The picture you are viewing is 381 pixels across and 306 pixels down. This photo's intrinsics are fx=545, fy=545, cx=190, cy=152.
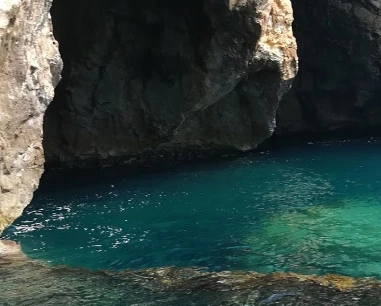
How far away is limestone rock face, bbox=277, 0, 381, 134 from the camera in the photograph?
2995 cm

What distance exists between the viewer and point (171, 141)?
26688 mm

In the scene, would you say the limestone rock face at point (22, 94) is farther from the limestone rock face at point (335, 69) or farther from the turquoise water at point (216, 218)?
the limestone rock face at point (335, 69)

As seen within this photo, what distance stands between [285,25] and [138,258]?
46.3ft

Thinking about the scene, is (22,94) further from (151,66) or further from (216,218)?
(151,66)

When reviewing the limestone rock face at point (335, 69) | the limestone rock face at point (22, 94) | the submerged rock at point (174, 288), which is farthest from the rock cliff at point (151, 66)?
the submerged rock at point (174, 288)

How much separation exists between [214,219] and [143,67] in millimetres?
9634

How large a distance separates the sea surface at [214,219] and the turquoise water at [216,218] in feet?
0.10

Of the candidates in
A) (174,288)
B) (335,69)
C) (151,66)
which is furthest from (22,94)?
(335,69)

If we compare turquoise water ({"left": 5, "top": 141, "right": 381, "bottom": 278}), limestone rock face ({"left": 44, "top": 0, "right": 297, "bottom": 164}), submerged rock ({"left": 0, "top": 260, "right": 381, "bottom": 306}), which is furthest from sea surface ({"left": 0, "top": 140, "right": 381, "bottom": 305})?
limestone rock face ({"left": 44, "top": 0, "right": 297, "bottom": 164})

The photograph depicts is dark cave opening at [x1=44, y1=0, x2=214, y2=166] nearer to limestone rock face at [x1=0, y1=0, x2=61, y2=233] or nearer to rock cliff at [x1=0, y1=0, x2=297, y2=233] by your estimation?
rock cliff at [x1=0, y1=0, x2=297, y2=233]

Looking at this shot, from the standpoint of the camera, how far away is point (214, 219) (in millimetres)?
17672

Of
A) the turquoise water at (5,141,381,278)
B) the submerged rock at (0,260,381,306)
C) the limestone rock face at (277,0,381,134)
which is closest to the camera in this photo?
the submerged rock at (0,260,381,306)

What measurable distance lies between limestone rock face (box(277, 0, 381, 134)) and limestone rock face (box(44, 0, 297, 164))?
267 inches

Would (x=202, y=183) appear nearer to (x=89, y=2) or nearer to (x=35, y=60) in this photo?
(x=89, y=2)
